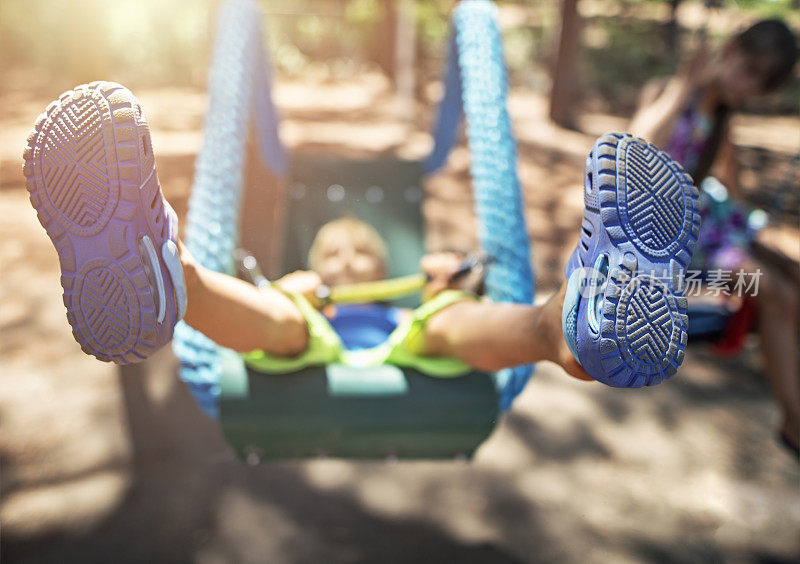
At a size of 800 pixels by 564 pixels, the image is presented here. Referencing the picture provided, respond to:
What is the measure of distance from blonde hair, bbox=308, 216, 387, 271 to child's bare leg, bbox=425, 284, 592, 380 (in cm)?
53

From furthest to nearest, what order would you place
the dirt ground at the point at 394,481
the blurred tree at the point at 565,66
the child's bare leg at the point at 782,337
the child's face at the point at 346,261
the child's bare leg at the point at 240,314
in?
the blurred tree at the point at 565,66 → the child's bare leg at the point at 782,337 → the child's face at the point at 346,261 → the dirt ground at the point at 394,481 → the child's bare leg at the point at 240,314

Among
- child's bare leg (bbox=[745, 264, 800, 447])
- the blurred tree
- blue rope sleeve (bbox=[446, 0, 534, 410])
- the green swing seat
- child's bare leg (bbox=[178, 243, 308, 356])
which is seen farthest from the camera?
the blurred tree

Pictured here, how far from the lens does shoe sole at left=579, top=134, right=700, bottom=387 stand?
2.09ft

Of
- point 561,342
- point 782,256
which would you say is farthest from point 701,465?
point 561,342

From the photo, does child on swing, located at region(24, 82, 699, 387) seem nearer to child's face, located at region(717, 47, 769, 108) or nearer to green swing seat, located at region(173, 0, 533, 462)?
green swing seat, located at region(173, 0, 533, 462)

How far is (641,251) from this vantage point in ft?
2.24

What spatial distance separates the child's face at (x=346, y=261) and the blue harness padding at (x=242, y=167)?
32 centimetres

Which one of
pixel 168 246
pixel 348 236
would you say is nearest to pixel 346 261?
pixel 348 236

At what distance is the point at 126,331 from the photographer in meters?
0.67

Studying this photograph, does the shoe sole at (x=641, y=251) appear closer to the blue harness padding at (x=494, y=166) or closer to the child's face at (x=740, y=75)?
the blue harness padding at (x=494, y=166)

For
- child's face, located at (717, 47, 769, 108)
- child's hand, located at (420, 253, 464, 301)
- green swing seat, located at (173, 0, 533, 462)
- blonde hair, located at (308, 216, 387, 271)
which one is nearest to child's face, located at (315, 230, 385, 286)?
blonde hair, located at (308, 216, 387, 271)

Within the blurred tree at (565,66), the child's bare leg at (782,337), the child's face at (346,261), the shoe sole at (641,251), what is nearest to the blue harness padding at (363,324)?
→ the child's face at (346,261)

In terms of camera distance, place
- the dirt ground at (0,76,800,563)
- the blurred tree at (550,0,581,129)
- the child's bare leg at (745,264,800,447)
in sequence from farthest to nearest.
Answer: the blurred tree at (550,0,581,129) < the child's bare leg at (745,264,800,447) < the dirt ground at (0,76,800,563)

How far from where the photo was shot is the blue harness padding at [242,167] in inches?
38.5
